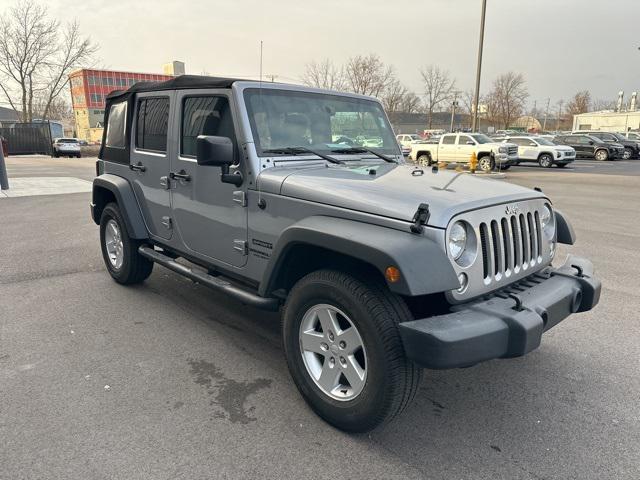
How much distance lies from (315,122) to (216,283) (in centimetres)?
145

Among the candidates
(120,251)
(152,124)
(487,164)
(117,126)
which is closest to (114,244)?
(120,251)

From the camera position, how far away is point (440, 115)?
273 ft

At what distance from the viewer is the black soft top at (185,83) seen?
3.57m

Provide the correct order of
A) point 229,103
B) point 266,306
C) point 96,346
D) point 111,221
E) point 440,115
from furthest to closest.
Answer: point 440,115 → point 111,221 → point 96,346 → point 229,103 → point 266,306

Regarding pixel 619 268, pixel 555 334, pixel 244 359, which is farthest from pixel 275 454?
pixel 619 268

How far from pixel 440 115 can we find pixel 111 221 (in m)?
84.0

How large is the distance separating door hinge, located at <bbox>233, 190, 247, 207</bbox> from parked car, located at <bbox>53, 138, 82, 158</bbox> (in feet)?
113

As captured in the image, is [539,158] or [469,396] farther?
[539,158]

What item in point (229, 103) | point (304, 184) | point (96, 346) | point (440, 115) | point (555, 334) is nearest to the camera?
point (304, 184)

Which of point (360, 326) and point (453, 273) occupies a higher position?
point (453, 273)

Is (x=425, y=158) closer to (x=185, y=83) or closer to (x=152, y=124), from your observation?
(x=152, y=124)

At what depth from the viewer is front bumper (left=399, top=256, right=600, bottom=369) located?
7.36 feet

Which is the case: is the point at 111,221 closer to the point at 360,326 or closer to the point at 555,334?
the point at 360,326

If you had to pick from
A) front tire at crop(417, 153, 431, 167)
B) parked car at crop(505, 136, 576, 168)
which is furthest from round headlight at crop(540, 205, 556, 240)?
parked car at crop(505, 136, 576, 168)
